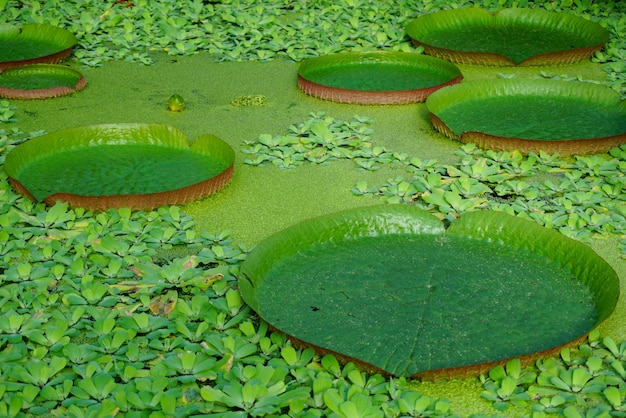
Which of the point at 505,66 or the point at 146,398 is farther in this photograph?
the point at 505,66

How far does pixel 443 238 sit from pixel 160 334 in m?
0.90

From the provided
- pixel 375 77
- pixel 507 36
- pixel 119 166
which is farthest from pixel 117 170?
pixel 507 36

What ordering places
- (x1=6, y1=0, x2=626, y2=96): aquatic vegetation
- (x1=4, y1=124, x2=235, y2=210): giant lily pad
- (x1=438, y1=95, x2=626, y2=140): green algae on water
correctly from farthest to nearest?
(x1=6, y1=0, x2=626, y2=96): aquatic vegetation → (x1=438, y1=95, x2=626, y2=140): green algae on water → (x1=4, y1=124, x2=235, y2=210): giant lily pad

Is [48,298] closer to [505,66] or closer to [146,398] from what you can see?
[146,398]

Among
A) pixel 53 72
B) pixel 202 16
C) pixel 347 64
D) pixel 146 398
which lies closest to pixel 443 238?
pixel 146 398

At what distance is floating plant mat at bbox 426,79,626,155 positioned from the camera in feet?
10.6

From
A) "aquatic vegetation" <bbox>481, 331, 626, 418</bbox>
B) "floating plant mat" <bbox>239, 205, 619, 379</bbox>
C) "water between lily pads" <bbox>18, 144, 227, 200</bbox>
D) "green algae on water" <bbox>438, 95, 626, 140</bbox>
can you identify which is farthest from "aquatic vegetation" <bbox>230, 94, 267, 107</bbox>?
"aquatic vegetation" <bbox>481, 331, 626, 418</bbox>

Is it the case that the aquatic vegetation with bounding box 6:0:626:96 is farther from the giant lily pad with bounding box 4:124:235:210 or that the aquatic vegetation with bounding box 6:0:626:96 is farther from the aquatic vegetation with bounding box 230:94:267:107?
the giant lily pad with bounding box 4:124:235:210

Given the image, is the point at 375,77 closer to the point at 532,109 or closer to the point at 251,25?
the point at 532,109

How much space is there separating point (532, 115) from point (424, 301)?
5.24 feet

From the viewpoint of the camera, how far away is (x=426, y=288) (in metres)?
2.24

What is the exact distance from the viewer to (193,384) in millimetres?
1950

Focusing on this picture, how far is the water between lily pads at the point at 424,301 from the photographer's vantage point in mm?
2008

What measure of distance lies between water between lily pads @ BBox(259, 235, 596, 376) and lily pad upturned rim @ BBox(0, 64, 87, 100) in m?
2.02
